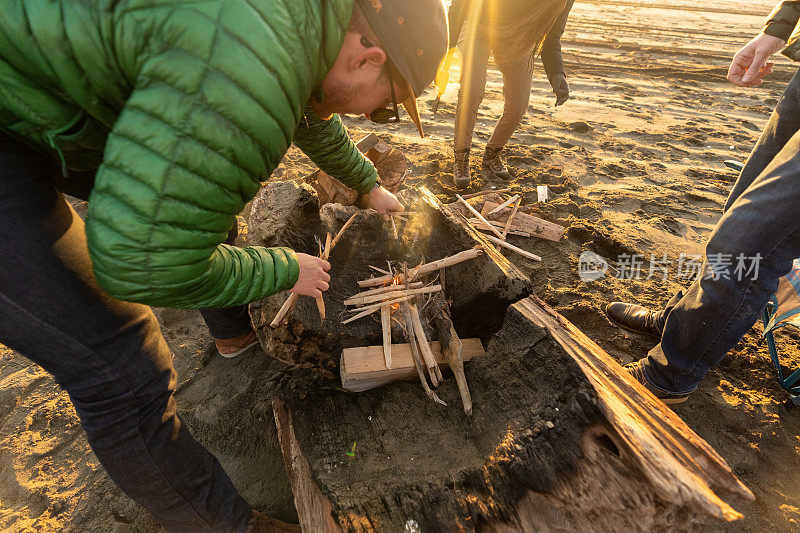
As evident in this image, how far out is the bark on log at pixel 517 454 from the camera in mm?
1293

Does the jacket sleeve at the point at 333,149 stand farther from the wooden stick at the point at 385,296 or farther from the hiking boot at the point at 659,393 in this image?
the hiking boot at the point at 659,393

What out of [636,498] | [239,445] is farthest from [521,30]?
[239,445]

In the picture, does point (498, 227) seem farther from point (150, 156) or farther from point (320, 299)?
point (150, 156)

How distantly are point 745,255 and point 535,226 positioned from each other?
2136mm

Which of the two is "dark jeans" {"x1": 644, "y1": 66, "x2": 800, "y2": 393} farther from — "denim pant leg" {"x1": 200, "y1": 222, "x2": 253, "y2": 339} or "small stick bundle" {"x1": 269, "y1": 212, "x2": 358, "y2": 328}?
"denim pant leg" {"x1": 200, "y1": 222, "x2": 253, "y2": 339}

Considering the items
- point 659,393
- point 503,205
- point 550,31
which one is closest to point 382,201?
point 503,205

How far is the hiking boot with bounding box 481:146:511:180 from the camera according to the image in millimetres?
4961

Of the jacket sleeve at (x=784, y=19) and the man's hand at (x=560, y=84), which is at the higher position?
the jacket sleeve at (x=784, y=19)

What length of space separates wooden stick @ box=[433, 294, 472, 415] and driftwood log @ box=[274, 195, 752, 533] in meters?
0.10

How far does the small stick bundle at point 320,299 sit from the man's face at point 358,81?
943 millimetres

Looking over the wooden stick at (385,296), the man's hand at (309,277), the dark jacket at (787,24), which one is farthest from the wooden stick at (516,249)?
the man's hand at (309,277)

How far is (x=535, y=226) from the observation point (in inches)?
156

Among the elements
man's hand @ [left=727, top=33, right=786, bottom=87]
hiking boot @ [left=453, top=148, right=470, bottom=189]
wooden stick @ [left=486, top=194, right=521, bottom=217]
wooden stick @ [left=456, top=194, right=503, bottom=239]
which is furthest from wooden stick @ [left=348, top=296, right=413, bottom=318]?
hiking boot @ [left=453, top=148, right=470, bottom=189]

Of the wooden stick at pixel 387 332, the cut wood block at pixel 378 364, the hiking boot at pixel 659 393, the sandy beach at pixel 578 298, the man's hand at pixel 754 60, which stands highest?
the man's hand at pixel 754 60
